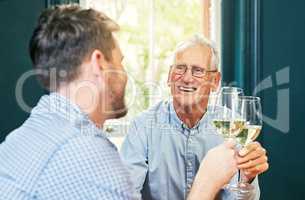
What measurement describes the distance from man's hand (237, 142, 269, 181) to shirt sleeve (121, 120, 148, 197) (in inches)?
16.3

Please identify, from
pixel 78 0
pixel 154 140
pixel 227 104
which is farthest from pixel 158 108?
pixel 78 0

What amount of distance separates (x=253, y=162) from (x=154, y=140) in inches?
18.1

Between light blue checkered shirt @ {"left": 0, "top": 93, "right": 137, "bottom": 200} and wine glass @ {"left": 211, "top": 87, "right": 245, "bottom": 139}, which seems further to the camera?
wine glass @ {"left": 211, "top": 87, "right": 245, "bottom": 139}

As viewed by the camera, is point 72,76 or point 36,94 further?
point 36,94

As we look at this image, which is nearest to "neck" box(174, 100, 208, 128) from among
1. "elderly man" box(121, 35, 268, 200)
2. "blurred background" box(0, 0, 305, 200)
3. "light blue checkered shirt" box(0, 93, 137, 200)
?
"elderly man" box(121, 35, 268, 200)

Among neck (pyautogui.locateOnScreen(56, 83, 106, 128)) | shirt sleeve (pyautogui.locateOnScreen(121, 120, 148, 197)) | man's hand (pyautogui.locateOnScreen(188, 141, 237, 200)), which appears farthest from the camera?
shirt sleeve (pyautogui.locateOnScreen(121, 120, 148, 197))

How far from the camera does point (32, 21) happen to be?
1967 mm

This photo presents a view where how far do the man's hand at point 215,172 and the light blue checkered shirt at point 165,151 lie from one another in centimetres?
40

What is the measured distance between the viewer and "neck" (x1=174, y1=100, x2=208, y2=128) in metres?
1.69

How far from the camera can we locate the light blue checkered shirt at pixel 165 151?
1617 mm

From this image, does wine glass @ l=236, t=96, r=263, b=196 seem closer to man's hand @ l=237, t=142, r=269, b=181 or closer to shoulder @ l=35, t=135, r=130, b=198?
man's hand @ l=237, t=142, r=269, b=181

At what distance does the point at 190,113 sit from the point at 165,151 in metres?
0.18

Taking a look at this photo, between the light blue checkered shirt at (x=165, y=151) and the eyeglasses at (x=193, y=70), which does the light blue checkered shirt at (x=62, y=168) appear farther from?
the eyeglasses at (x=193, y=70)

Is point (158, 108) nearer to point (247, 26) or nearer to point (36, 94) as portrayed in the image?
point (36, 94)
